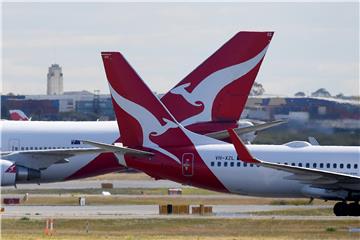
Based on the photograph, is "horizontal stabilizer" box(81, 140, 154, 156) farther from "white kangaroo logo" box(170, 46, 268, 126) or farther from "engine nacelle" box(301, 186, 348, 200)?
"white kangaroo logo" box(170, 46, 268, 126)

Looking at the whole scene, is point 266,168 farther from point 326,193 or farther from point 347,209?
point 347,209

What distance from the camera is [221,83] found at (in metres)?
55.2

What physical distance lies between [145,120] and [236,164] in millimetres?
4268

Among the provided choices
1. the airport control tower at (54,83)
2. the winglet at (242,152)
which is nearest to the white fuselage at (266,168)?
the winglet at (242,152)

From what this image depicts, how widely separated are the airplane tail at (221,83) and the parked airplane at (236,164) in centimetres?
559

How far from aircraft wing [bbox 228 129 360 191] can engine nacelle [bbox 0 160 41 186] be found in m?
14.0

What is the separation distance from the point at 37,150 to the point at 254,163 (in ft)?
51.9

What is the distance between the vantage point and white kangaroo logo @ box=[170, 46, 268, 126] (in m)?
55.0

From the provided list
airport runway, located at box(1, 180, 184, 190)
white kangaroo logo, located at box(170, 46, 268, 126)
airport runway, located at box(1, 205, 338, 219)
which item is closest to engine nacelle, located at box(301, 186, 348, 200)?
airport runway, located at box(1, 205, 338, 219)

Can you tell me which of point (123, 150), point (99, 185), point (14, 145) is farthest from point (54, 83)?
point (123, 150)

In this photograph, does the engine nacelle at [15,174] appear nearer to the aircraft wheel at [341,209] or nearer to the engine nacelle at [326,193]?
the engine nacelle at [326,193]

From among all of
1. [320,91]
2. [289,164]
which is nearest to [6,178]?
[289,164]

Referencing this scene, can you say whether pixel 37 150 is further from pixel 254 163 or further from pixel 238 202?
pixel 254 163

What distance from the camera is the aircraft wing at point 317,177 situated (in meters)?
44.9
